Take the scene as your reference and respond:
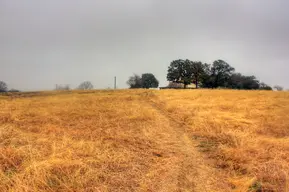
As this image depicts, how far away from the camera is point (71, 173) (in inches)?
298

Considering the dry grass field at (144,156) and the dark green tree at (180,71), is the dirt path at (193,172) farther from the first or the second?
the dark green tree at (180,71)

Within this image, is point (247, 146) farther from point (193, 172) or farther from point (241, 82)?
point (241, 82)

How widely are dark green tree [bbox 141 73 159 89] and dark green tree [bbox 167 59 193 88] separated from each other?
23.0ft

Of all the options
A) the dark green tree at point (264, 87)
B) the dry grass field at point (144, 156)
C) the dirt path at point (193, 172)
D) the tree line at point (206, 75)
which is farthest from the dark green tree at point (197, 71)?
the dirt path at point (193, 172)

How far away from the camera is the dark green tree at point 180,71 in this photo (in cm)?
8069

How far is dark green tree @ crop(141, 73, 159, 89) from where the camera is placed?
3462 inches

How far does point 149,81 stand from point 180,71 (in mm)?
11187

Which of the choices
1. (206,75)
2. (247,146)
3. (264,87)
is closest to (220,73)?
(206,75)

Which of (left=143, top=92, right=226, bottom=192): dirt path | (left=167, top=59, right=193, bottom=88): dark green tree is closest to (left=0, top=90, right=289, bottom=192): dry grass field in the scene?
(left=143, top=92, right=226, bottom=192): dirt path

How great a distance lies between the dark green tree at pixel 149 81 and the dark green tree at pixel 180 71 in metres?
7.01

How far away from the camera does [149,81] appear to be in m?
88.6

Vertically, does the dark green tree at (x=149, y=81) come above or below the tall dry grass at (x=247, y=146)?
above

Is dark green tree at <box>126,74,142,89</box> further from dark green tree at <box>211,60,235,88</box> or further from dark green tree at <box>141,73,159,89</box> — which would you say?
dark green tree at <box>211,60,235,88</box>

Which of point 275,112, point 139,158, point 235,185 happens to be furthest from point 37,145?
point 275,112
